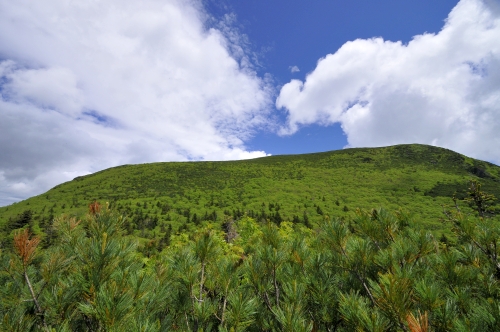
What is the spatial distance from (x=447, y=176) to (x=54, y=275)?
79445 mm

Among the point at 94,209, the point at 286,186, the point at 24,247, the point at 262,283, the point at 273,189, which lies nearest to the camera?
the point at 24,247

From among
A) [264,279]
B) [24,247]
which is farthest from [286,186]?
[24,247]

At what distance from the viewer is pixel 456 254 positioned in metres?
2.44

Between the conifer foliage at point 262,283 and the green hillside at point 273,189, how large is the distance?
31830 millimetres

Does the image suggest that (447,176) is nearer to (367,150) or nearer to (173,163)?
(367,150)

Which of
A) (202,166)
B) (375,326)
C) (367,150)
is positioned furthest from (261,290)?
(367,150)

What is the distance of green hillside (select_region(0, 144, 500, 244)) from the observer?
1687 inches

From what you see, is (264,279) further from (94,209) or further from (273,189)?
(273,189)

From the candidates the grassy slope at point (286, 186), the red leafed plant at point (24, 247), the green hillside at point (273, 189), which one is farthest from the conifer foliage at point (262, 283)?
the grassy slope at point (286, 186)

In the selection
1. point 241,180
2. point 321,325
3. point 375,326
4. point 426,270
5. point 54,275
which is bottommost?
point 321,325

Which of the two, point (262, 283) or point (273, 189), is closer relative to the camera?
point (262, 283)

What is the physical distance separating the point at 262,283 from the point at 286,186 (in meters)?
59.5

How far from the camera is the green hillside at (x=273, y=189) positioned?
42.8 metres

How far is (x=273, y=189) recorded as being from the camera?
195ft
